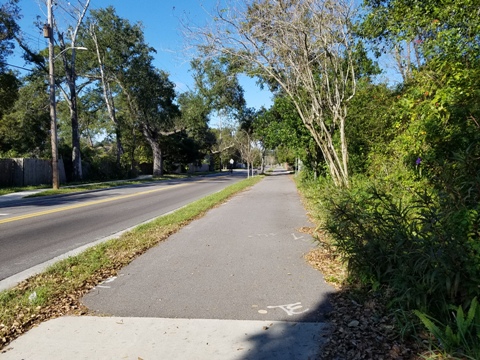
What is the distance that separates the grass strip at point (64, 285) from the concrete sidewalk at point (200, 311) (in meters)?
0.18

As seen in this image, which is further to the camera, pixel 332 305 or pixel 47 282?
pixel 47 282

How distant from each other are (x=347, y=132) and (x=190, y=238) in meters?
8.69

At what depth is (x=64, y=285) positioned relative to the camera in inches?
194

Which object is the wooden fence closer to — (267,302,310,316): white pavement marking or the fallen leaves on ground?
(267,302,310,316): white pavement marking

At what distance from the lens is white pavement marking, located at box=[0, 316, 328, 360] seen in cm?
317

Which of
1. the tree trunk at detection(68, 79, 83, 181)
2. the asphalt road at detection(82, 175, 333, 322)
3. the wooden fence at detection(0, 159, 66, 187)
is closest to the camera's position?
the asphalt road at detection(82, 175, 333, 322)

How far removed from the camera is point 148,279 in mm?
5188

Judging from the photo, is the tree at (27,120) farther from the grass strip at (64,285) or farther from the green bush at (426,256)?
the green bush at (426,256)

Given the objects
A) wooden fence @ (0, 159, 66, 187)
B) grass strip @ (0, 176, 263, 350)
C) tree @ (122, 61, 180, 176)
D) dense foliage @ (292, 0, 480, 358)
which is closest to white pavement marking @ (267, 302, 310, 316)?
dense foliage @ (292, 0, 480, 358)

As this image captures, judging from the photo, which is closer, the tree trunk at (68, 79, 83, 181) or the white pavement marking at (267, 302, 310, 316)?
the white pavement marking at (267, 302, 310, 316)

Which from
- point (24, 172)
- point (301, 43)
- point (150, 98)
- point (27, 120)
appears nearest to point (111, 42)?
point (150, 98)

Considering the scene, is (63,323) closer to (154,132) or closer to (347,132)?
(347,132)

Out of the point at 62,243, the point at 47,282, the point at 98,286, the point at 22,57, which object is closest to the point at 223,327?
the point at 98,286

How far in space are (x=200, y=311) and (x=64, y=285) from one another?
6.81 feet
